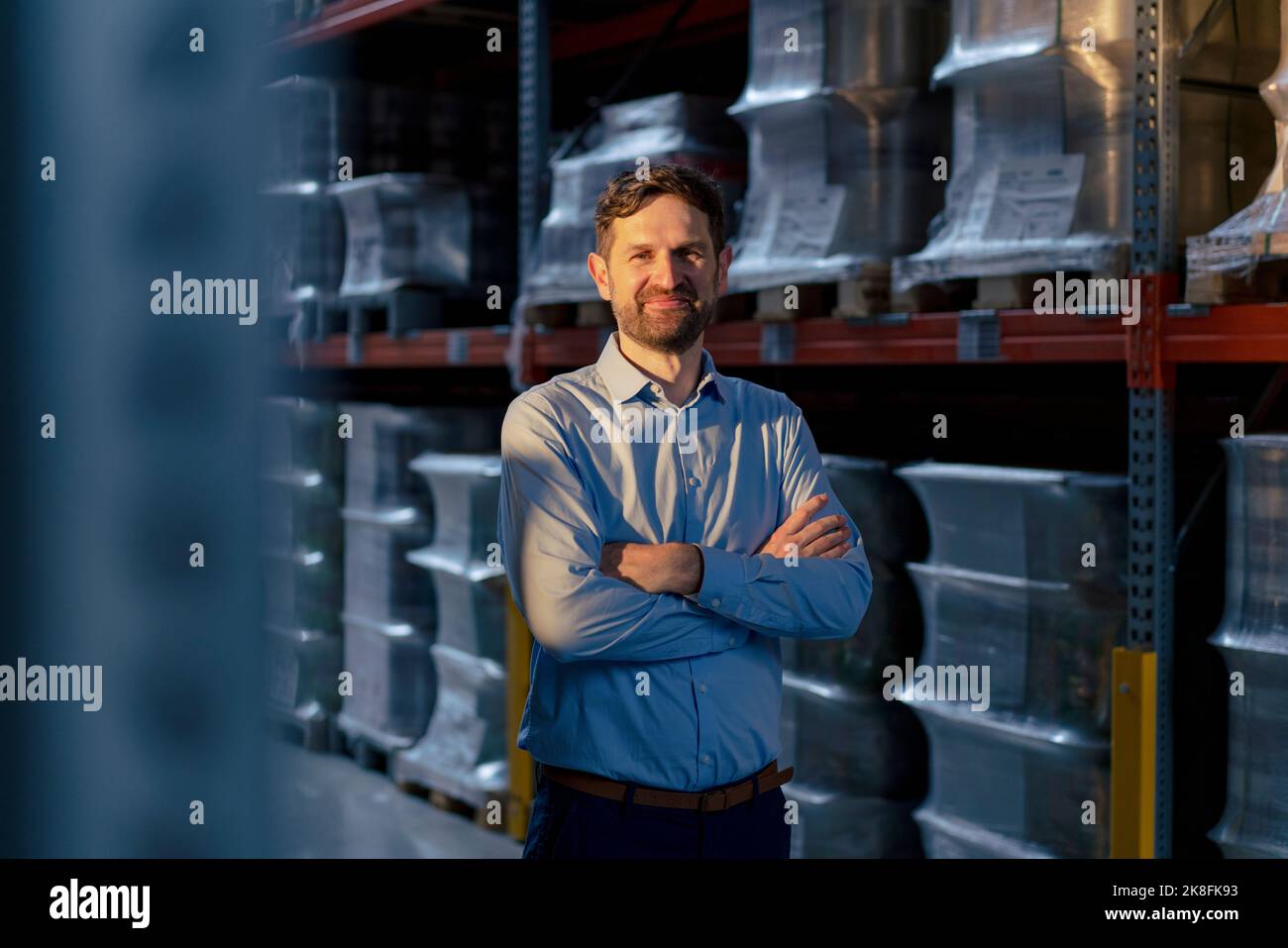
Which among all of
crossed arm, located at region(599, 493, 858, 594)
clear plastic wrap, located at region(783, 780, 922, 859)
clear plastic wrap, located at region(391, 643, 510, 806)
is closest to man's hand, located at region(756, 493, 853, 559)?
crossed arm, located at region(599, 493, 858, 594)

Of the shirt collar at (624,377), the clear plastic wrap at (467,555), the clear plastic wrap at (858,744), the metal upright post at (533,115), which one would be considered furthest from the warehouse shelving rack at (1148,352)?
the clear plastic wrap at (467,555)

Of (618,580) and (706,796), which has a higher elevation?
(618,580)

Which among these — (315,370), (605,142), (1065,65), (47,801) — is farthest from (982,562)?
(315,370)

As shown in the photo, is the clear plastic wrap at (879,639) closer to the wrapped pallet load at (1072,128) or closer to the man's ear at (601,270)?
the wrapped pallet load at (1072,128)

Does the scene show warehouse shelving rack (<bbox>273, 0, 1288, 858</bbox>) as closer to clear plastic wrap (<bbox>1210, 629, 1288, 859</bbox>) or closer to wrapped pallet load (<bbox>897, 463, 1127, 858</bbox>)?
wrapped pallet load (<bbox>897, 463, 1127, 858</bbox>)

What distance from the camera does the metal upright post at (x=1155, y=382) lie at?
3268 mm

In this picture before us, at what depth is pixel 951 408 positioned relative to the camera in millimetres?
5613

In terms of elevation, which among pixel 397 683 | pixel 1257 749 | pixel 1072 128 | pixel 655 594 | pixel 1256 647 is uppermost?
pixel 1072 128

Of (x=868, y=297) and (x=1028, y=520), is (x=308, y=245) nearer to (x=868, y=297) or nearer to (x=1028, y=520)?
(x=868, y=297)

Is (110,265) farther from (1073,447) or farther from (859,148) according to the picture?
(1073,447)

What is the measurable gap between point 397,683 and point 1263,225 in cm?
430

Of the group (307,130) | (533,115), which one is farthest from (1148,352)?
(307,130)

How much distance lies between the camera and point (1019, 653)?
3.66 metres

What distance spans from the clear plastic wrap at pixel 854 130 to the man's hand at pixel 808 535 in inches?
65.6
